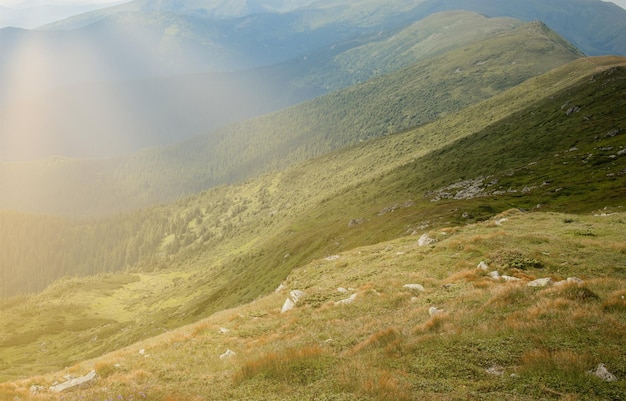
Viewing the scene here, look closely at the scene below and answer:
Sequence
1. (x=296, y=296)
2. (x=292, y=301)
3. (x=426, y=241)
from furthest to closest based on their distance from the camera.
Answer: (x=426, y=241) < (x=296, y=296) < (x=292, y=301)

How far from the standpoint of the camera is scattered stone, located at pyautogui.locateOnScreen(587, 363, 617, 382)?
10633 mm

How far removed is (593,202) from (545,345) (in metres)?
57.6

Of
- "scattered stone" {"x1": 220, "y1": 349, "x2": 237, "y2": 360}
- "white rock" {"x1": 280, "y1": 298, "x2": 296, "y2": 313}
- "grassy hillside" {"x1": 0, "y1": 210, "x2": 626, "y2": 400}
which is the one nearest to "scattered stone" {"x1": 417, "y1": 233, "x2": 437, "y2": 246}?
"grassy hillside" {"x1": 0, "y1": 210, "x2": 626, "y2": 400}

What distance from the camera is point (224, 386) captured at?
1377 cm

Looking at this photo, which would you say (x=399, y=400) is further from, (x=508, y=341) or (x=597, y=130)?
(x=597, y=130)

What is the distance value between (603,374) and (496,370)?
9.42ft

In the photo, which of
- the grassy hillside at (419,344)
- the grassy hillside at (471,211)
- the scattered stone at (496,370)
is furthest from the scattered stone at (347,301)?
the scattered stone at (496,370)

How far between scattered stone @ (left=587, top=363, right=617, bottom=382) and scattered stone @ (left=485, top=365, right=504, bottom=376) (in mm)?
2376

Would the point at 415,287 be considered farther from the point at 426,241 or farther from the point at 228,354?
the point at 426,241

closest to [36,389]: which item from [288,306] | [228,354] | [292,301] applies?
[228,354]

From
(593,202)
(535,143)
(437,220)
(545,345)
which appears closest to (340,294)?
(545,345)

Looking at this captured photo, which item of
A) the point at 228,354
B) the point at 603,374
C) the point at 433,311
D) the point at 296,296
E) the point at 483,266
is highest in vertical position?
the point at 603,374

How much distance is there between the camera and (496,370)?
12.2m

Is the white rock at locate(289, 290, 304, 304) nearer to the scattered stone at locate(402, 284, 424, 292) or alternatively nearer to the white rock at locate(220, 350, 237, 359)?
the scattered stone at locate(402, 284, 424, 292)
